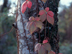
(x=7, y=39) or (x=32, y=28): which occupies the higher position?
(x=32, y=28)

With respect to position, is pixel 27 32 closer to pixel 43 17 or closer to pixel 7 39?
pixel 43 17

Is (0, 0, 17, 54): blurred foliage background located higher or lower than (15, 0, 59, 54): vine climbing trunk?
lower

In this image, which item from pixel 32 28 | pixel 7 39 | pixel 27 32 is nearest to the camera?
pixel 32 28

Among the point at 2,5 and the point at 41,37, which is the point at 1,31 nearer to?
the point at 2,5

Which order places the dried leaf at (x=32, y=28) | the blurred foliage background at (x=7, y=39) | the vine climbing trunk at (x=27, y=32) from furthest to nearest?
the blurred foliage background at (x=7, y=39), the vine climbing trunk at (x=27, y=32), the dried leaf at (x=32, y=28)

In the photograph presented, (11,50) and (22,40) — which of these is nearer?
Result: (22,40)

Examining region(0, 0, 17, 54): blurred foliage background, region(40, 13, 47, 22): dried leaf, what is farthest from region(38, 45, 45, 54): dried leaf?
region(0, 0, 17, 54): blurred foliage background

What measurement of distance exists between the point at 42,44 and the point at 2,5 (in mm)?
4662

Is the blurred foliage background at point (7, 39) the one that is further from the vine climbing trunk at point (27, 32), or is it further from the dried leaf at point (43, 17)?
the dried leaf at point (43, 17)

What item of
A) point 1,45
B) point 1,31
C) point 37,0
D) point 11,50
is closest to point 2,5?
point 1,31

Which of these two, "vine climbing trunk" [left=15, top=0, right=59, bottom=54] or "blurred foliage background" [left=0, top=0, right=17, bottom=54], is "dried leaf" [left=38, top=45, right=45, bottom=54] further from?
"blurred foliage background" [left=0, top=0, right=17, bottom=54]

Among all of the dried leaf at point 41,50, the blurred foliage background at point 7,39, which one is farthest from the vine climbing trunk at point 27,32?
the blurred foliage background at point 7,39

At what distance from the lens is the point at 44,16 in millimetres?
954

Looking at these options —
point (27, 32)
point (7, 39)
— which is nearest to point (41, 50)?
point (27, 32)
